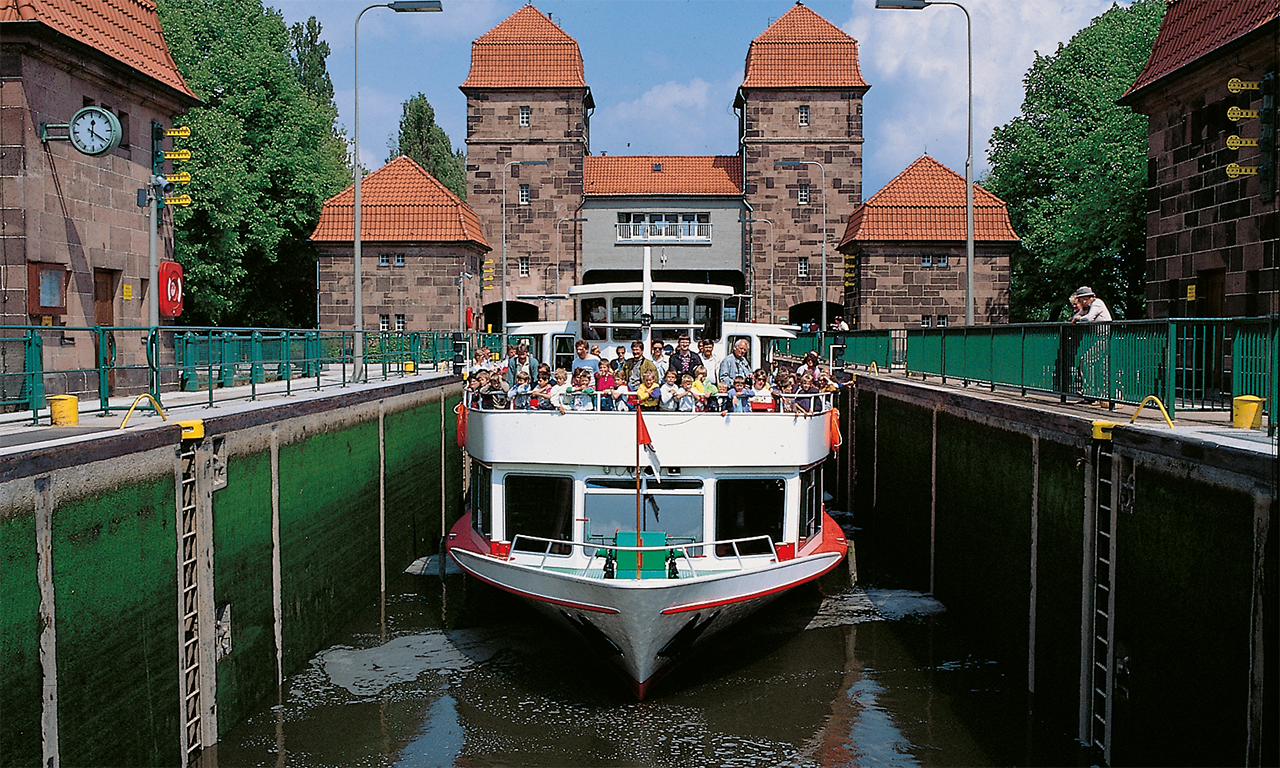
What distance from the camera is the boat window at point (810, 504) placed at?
47.6 feet

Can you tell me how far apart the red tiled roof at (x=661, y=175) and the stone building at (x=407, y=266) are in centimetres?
874

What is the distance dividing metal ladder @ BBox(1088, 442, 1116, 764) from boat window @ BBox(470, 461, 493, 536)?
6977 mm

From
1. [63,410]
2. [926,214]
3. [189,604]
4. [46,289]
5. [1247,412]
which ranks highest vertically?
[926,214]

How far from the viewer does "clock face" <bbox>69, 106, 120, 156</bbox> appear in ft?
57.7

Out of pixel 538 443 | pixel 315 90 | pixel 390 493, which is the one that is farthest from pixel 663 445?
pixel 315 90

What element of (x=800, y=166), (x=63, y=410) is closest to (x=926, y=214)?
(x=800, y=166)

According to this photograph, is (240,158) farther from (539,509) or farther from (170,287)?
(539,509)

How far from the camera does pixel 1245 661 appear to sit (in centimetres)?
785

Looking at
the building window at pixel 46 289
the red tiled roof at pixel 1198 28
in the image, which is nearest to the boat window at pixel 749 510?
the red tiled roof at pixel 1198 28

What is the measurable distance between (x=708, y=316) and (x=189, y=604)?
31.9 ft

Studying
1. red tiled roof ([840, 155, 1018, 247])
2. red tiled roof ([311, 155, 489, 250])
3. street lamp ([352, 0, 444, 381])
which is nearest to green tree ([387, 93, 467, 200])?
red tiled roof ([311, 155, 489, 250])

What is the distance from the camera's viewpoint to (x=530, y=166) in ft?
180

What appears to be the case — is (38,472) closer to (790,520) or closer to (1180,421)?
(790,520)

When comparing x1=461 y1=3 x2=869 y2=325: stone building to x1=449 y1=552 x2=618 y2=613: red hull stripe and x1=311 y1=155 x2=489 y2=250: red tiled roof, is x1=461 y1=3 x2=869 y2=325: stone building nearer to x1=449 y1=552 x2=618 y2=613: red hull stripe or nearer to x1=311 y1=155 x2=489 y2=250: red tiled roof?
x1=311 y1=155 x2=489 y2=250: red tiled roof
